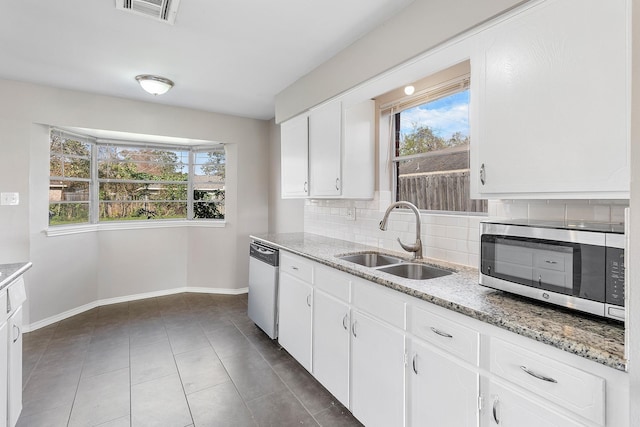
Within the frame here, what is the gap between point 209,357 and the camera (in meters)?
2.65

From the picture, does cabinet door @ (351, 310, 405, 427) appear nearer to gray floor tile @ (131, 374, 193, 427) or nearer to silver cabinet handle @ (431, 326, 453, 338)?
silver cabinet handle @ (431, 326, 453, 338)

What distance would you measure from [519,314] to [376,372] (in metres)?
0.84

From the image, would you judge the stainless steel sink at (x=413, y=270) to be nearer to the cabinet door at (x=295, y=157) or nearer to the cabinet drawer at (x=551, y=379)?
the cabinet drawer at (x=551, y=379)

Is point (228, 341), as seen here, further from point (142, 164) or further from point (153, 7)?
point (142, 164)

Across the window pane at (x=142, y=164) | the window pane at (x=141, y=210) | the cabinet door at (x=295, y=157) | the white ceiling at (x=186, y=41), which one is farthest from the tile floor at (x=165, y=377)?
the white ceiling at (x=186, y=41)

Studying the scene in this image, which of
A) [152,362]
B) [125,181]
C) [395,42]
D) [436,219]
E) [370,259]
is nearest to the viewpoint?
[395,42]

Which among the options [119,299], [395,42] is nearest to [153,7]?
[395,42]

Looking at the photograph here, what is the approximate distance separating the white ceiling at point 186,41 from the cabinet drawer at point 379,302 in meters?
1.70

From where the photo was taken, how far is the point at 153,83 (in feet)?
9.69

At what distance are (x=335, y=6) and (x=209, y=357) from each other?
280 centimetres

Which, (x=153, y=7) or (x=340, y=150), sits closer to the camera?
(x=153, y=7)

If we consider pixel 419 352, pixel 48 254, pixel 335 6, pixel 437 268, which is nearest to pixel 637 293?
pixel 419 352

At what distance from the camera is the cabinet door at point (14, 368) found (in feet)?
5.35

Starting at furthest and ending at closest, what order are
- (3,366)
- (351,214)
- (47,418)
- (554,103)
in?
(351,214) < (47,418) < (3,366) < (554,103)
